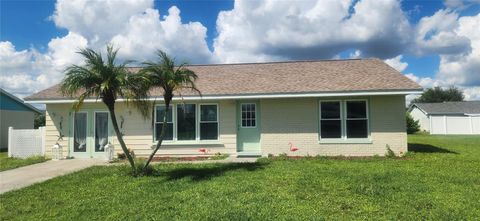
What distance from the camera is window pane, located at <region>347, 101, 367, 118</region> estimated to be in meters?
14.1

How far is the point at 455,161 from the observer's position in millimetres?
12156

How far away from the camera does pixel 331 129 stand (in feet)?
46.7

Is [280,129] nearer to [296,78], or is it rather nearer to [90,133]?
[296,78]

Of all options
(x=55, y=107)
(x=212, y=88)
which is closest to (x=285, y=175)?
(x=212, y=88)

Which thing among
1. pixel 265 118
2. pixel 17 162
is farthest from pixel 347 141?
pixel 17 162

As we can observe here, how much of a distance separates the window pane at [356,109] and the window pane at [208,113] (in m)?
5.41

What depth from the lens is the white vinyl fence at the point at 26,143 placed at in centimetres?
1584

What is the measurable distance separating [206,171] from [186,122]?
461 centimetres

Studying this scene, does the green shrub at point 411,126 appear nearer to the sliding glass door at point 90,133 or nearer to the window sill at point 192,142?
the window sill at point 192,142

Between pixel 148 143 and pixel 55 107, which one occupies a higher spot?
pixel 55 107

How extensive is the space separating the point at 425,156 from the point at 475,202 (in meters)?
7.33

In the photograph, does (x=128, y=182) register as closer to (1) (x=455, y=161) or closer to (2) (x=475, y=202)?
(2) (x=475, y=202)

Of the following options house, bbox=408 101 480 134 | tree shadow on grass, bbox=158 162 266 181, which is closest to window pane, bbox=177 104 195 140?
tree shadow on grass, bbox=158 162 266 181

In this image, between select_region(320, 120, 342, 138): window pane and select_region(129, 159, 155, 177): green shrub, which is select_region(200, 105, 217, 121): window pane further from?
select_region(129, 159, 155, 177): green shrub
